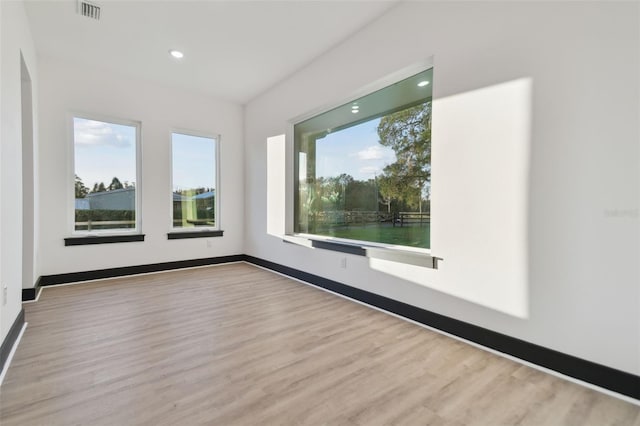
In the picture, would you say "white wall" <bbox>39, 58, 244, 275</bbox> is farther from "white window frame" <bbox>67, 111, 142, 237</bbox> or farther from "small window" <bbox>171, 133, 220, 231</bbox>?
"small window" <bbox>171, 133, 220, 231</bbox>

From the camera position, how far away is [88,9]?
2926mm

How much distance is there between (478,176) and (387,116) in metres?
1.37

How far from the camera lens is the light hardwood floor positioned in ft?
5.06

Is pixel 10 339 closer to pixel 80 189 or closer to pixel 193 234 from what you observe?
pixel 80 189

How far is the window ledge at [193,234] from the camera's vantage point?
491 centimetres

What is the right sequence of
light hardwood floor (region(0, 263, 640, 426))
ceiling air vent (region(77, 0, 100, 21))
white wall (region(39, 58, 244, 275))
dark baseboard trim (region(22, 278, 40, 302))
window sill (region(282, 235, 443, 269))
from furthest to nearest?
white wall (region(39, 58, 244, 275)) < dark baseboard trim (region(22, 278, 40, 302)) < ceiling air vent (region(77, 0, 100, 21)) < window sill (region(282, 235, 443, 269)) < light hardwood floor (region(0, 263, 640, 426))

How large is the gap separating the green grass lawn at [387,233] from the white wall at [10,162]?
3.17 m

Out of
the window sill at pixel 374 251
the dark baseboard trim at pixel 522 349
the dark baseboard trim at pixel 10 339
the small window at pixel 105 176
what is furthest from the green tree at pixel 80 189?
the dark baseboard trim at pixel 522 349

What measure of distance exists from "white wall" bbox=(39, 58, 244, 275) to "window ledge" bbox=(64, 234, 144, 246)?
0.22 ft

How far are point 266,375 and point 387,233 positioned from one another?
202 centimetres

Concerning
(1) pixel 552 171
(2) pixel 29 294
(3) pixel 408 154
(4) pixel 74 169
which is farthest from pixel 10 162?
(1) pixel 552 171

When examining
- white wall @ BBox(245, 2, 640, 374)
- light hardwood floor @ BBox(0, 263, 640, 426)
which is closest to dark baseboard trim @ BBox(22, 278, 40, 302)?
light hardwood floor @ BBox(0, 263, 640, 426)

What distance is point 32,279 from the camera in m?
3.35

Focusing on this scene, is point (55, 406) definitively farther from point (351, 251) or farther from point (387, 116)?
point (387, 116)
